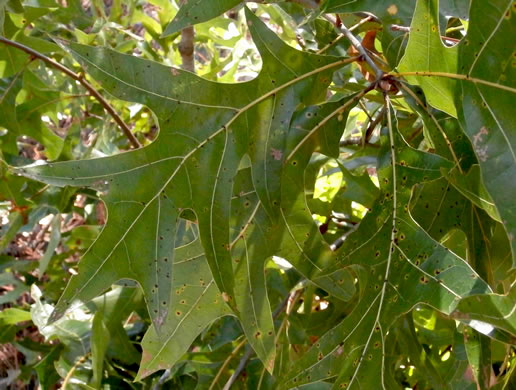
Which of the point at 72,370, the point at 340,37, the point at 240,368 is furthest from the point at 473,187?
the point at 72,370

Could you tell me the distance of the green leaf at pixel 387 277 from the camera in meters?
0.77

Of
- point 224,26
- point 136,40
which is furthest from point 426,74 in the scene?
point 224,26

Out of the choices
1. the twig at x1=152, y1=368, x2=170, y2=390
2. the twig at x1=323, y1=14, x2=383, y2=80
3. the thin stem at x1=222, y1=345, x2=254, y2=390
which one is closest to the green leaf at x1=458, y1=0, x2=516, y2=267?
the twig at x1=323, y1=14, x2=383, y2=80

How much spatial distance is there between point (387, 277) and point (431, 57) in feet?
0.87

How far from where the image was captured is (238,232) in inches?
36.8

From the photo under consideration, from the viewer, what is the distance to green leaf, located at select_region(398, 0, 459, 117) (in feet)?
2.48

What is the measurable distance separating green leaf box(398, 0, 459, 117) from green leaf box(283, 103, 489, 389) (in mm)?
72

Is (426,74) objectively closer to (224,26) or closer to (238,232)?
(238,232)

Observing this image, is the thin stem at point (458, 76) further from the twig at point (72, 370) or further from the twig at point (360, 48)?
the twig at point (72, 370)

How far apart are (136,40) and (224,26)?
29cm

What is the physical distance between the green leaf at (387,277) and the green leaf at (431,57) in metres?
0.07

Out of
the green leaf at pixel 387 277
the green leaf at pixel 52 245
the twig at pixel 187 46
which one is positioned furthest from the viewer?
the twig at pixel 187 46

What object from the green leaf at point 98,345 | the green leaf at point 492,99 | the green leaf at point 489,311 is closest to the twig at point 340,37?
the green leaf at point 492,99

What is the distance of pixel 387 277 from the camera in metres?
0.82
